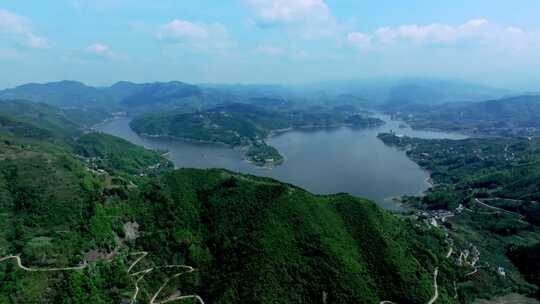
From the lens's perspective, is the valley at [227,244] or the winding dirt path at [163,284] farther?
the valley at [227,244]

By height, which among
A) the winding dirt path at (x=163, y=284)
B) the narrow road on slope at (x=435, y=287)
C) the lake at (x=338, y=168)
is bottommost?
the lake at (x=338, y=168)

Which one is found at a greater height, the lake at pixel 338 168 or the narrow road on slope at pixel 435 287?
the narrow road on slope at pixel 435 287

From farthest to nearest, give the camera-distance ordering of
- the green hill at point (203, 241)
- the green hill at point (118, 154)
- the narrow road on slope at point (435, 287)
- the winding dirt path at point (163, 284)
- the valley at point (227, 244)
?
the green hill at point (118, 154) < the narrow road on slope at point (435, 287) < the valley at point (227, 244) < the green hill at point (203, 241) < the winding dirt path at point (163, 284)

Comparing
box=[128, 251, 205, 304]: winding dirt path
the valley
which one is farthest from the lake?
box=[128, 251, 205, 304]: winding dirt path

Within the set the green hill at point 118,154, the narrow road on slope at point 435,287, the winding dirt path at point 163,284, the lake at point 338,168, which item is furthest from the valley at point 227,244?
the green hill at point 118,154

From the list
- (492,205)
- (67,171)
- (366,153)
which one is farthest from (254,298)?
(366,153)

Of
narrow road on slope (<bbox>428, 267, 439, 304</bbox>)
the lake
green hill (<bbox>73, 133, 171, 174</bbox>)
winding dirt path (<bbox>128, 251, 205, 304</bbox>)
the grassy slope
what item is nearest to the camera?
winding dirt path (<bbox>128, 251, 205, 304</bbox>)

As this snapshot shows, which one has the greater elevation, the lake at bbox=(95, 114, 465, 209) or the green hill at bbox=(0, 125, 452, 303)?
the green hill at bbox=(0, 125, 452, 303)

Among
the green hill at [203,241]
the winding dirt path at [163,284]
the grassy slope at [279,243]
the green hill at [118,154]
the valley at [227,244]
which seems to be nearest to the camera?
the winding dirt path at [163,284]

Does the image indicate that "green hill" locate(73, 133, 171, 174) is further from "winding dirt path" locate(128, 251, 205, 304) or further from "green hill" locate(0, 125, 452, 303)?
"winding dirt path" locate(128, 251, 205, 304)

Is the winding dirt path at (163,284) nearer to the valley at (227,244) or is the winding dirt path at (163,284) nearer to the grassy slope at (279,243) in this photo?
the valley at (227,244)

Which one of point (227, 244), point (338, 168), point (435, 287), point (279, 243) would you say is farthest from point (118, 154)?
point (435, 287)
